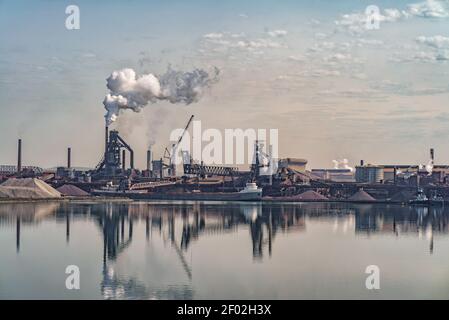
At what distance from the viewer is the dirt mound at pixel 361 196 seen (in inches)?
3206

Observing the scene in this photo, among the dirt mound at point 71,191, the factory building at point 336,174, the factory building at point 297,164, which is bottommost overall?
the dirt mound at point 71,191

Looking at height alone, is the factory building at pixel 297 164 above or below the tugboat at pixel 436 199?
above

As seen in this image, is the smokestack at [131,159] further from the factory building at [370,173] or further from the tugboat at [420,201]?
the tugboat at [420,201]

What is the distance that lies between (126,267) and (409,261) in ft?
34.4

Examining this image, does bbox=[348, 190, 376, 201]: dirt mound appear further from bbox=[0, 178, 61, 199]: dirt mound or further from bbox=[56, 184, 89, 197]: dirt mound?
bbox=[0, 178, 61, 199]: dirt mound

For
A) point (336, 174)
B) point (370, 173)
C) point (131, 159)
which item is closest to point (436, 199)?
point (370, 173)

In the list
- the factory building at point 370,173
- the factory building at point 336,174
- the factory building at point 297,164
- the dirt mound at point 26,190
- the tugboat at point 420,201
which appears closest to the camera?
the dirt mound at point 26,190

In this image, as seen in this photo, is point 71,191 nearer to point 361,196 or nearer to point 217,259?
point 361,196

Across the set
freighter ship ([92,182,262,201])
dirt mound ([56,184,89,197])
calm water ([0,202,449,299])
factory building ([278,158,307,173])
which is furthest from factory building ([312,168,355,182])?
calm water ([0,202,449,299])

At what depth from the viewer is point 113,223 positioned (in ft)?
127

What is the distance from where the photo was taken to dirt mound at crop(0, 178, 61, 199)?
222ft

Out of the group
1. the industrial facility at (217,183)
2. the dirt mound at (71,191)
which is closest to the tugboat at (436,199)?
the industrial facility at (217,183)

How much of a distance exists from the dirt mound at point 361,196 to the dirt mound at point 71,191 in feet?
115
